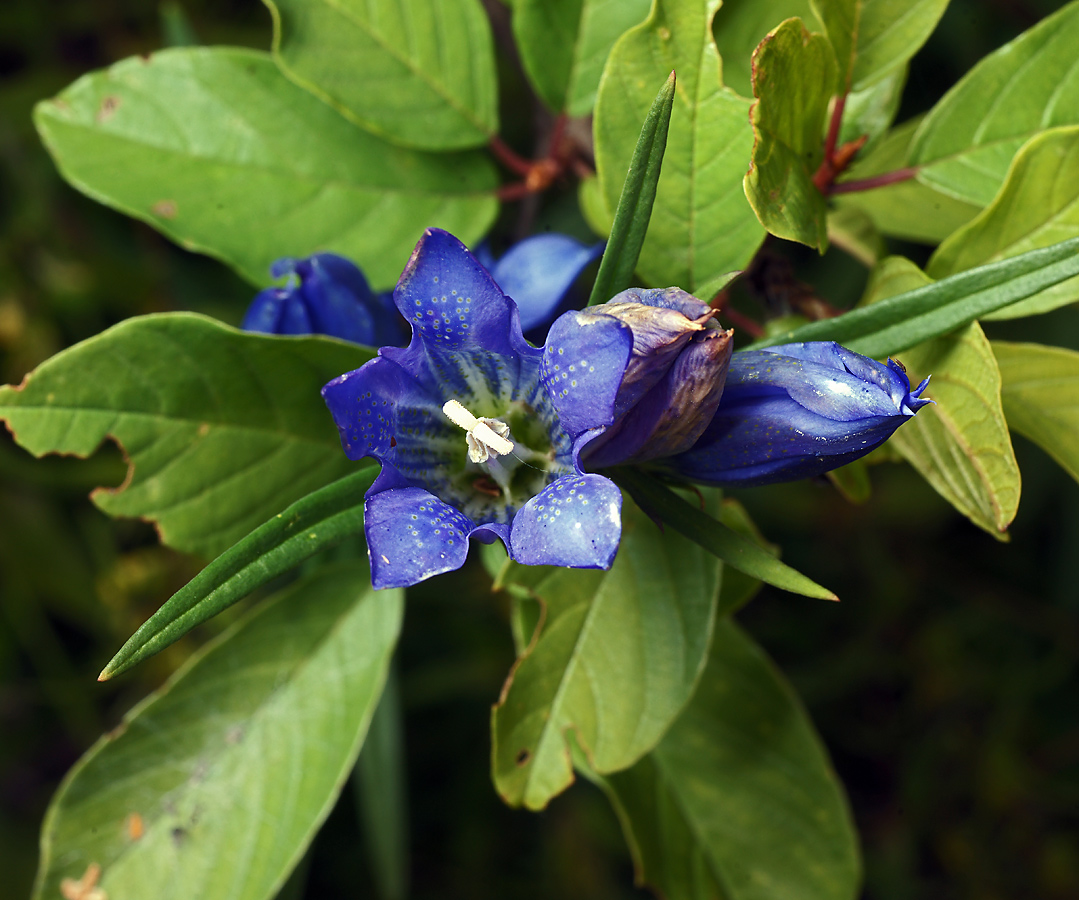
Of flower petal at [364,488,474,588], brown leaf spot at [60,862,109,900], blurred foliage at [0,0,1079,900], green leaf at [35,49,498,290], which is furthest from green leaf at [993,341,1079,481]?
brown leaf spot at [60,862,109,900]

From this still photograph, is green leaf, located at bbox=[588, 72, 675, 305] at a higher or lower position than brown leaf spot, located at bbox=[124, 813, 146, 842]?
higher

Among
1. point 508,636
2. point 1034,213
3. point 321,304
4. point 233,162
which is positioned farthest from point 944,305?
point 508,636

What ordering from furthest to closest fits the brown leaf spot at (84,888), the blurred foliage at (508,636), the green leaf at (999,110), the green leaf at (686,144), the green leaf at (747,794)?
the blurred foliage at (508,636) < the green leaf at (747,794) < the brown leaf spot at (84,888) < the green leaf at (999,110) < the green leaf at (686,144)

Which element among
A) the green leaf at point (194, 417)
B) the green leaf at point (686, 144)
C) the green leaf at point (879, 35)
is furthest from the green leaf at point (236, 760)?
the green leaf at point (879, 35)

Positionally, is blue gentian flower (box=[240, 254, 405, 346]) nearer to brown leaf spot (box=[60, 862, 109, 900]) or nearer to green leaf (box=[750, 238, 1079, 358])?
green leaf (box=[750, 238, 1079, 358])

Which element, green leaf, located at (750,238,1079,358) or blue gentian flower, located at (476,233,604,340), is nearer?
green leaf, located at (750,238,1079,358)

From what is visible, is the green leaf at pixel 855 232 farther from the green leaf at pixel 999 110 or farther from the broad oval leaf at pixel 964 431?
the broad oval leaf at pixel 964 431

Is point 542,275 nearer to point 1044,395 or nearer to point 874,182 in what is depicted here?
point 874,182
